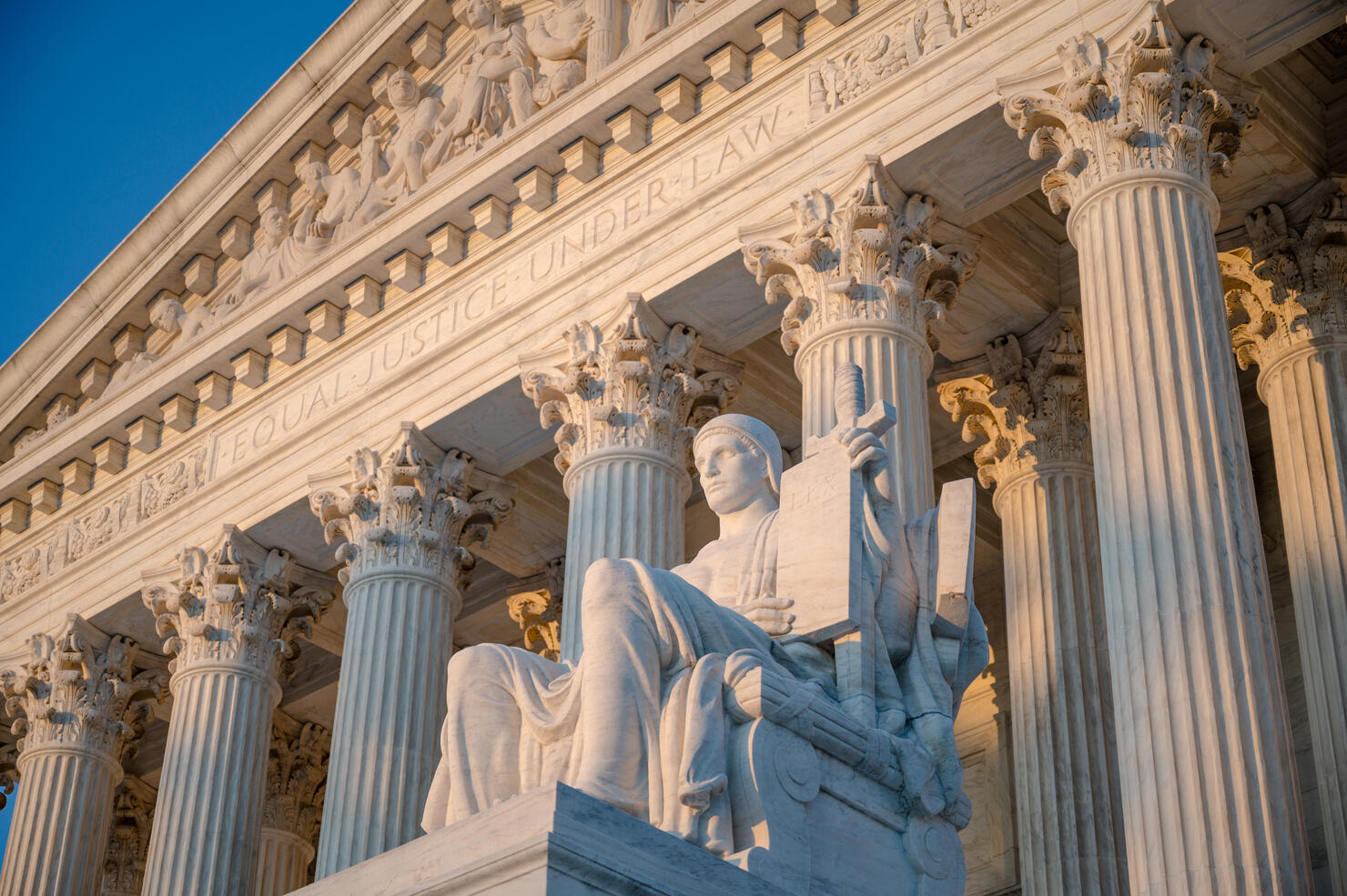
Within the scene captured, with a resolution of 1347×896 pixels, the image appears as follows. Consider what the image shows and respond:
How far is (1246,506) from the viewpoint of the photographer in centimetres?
1234

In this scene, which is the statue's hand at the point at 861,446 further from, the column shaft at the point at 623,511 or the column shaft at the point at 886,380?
the column shaft at the point at 623,511

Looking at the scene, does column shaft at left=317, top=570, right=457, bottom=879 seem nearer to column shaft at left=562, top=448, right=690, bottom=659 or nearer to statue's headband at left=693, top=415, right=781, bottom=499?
column shaft at left=562, top=448, right=690, bottom=659

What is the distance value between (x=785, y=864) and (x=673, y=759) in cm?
64

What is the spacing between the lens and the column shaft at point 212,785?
1962 centimetres

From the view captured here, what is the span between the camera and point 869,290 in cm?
1542

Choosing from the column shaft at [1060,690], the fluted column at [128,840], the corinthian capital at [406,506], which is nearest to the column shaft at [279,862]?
the fluted column at [128,840]

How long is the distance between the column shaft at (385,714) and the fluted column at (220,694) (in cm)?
204

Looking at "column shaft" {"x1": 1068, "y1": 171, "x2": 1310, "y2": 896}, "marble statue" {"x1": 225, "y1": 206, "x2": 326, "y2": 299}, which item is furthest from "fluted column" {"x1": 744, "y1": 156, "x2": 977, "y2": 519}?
"marble statue" {"x1": 225, "y1": 206, "x2": 326, "y2": 299}

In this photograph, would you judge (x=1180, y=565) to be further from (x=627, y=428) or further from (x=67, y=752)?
(x=67, y=752)

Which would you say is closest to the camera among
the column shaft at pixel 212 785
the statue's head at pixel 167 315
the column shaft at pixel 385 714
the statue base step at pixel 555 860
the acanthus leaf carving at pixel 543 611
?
the statue base step at pixel 555 860

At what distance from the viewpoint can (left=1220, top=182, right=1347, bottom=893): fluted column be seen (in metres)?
15.0

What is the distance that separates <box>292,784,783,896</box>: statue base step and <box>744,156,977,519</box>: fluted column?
7.74 meters

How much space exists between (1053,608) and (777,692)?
10.1 m

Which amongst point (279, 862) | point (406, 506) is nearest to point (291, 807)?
point (279, 862)
